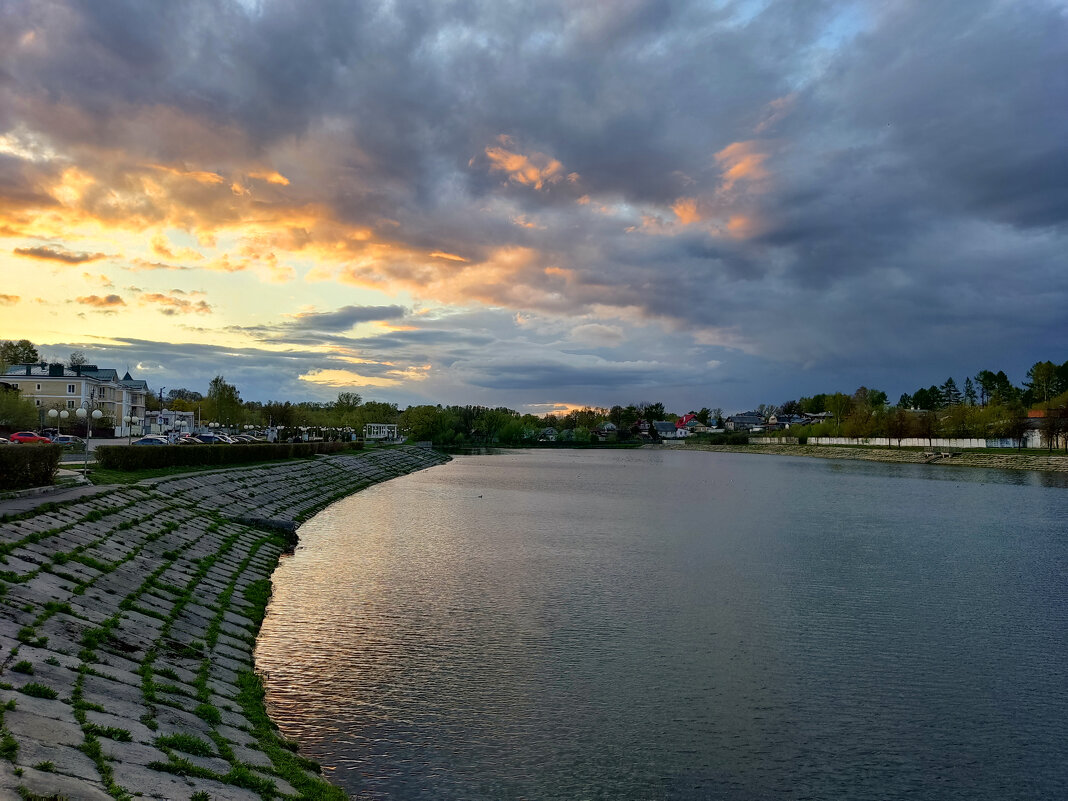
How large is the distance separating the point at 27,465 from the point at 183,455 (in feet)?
64.0

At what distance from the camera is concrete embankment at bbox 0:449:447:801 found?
9.05 metres

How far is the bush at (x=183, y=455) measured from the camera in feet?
117

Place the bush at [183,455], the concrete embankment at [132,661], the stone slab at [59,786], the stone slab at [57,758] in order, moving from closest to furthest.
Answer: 1. the stone slab at [59,786]
2. the stone slab at [57,758]
3. the concrete embankment at [132,661]
4. the bush at [183,455]

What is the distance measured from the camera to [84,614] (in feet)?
48.5

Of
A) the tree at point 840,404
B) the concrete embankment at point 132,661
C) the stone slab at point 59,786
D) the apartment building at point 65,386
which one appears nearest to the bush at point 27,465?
the concrete embankment at point 132,661

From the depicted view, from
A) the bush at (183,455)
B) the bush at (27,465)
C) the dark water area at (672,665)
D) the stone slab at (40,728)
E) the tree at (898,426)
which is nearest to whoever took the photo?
the stone slab at (40,728)

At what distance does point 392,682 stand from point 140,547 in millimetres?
10369

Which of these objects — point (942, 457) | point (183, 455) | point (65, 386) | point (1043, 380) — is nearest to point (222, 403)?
point (65, 386)

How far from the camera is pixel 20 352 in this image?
A: 150 meters

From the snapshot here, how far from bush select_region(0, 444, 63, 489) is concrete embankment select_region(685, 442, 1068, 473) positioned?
377 feet

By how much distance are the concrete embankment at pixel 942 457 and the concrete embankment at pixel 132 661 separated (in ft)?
368

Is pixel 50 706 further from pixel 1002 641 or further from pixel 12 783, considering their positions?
pixel 1002 641

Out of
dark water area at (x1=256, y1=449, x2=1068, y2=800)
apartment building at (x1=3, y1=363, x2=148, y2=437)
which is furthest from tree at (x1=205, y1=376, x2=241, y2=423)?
dark water area at (x1=256, y1=449, x2=1068, y2=800)

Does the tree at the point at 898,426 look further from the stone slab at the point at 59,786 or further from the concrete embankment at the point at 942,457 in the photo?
the stone slab at the point at 59,786
